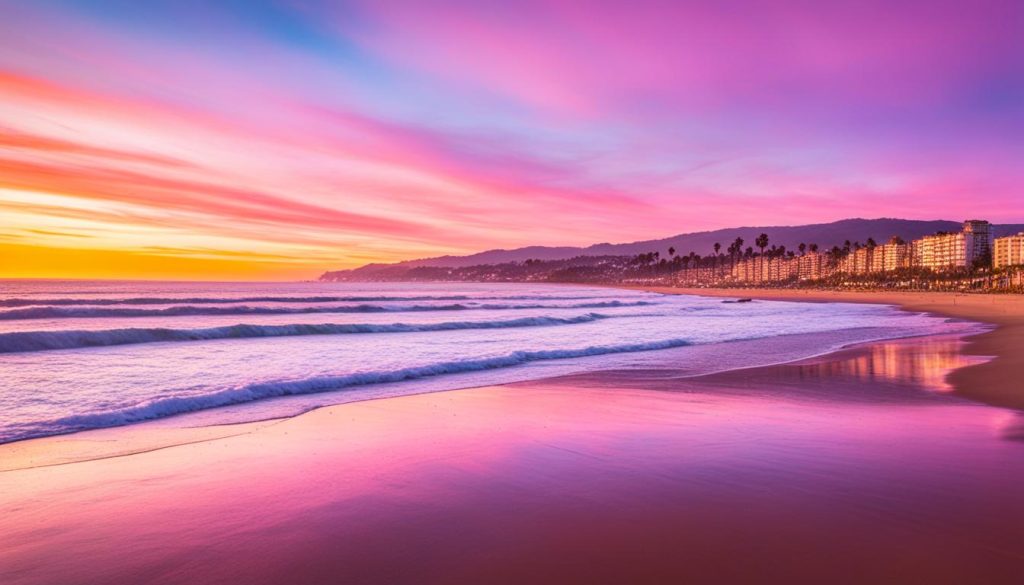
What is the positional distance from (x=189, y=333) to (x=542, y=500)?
26.0 metres

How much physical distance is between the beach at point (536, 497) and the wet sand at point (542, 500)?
0.03 metres

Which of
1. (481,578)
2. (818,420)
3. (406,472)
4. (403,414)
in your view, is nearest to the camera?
(481,578)

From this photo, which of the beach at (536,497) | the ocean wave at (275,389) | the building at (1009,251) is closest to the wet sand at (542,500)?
the beach at (536,497)

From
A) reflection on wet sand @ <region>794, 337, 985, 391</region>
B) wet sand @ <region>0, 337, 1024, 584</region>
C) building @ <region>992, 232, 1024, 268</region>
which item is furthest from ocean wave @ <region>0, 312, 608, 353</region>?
building @ <region>992, 232, 1024, 268</region>

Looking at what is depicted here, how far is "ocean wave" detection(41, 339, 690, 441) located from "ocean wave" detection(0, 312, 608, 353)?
13.7 meters

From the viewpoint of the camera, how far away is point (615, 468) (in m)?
7.05

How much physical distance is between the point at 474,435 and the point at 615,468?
2.51 m

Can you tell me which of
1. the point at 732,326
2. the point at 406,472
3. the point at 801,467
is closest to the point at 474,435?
the point at 406,472

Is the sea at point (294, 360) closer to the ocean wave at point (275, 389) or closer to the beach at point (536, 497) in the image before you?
the ocean wave at point (275, 389)

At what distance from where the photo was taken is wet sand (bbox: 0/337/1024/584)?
4492 millimetres

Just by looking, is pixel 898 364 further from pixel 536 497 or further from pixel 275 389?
pixel 275 389

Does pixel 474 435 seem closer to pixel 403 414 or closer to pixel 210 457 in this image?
pixel 403 414

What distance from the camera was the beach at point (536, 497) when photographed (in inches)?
177

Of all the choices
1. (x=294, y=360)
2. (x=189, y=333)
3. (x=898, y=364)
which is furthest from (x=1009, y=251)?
(x=294, y=360)
